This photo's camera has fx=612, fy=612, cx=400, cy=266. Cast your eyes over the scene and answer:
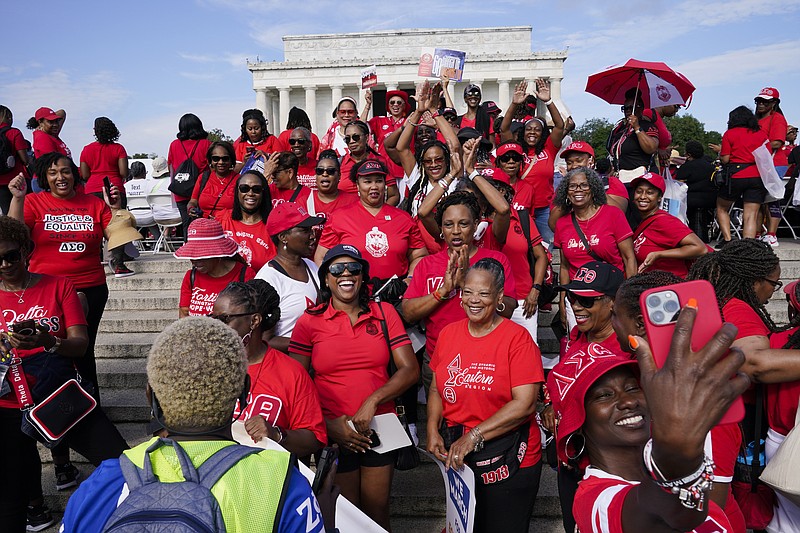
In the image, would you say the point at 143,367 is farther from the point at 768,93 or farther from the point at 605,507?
the point at 768,93

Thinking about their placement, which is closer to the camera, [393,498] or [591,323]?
[591,323]

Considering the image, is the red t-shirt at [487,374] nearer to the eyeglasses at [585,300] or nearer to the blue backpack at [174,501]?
the eyeglasses at [585,300]

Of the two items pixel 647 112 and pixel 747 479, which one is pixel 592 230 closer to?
pixel 747 479

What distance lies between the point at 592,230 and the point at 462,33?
183 ft

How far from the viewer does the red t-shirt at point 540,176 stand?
7.38 meters

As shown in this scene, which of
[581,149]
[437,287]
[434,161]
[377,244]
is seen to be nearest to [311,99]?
[581,149]

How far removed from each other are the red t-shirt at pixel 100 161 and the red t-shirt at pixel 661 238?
22.1 feet

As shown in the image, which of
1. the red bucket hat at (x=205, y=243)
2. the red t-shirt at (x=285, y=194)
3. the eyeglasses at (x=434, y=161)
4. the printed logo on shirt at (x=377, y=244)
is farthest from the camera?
the red t-shirt at (x=285, y=194)

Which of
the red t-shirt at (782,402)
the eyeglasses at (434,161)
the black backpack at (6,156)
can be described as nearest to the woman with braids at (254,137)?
the black backpack at (6,156)

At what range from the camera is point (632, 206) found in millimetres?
7215

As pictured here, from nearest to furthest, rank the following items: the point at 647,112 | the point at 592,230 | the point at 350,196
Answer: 1. the point at 592,230
2. the point at 350,196
3. the point at 647,112

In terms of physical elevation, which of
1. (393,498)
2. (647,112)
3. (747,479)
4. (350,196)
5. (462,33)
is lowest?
(393,498)

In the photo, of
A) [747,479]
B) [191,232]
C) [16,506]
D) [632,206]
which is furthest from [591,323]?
[632,206]

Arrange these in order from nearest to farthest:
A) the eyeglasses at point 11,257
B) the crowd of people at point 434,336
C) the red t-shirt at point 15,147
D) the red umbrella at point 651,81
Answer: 1. the crowd of people at point 434,336
2. the eyeglasses at point 11,257
3. the red umbrella at point 651,81
4. the red t-shirt at point 15,147
